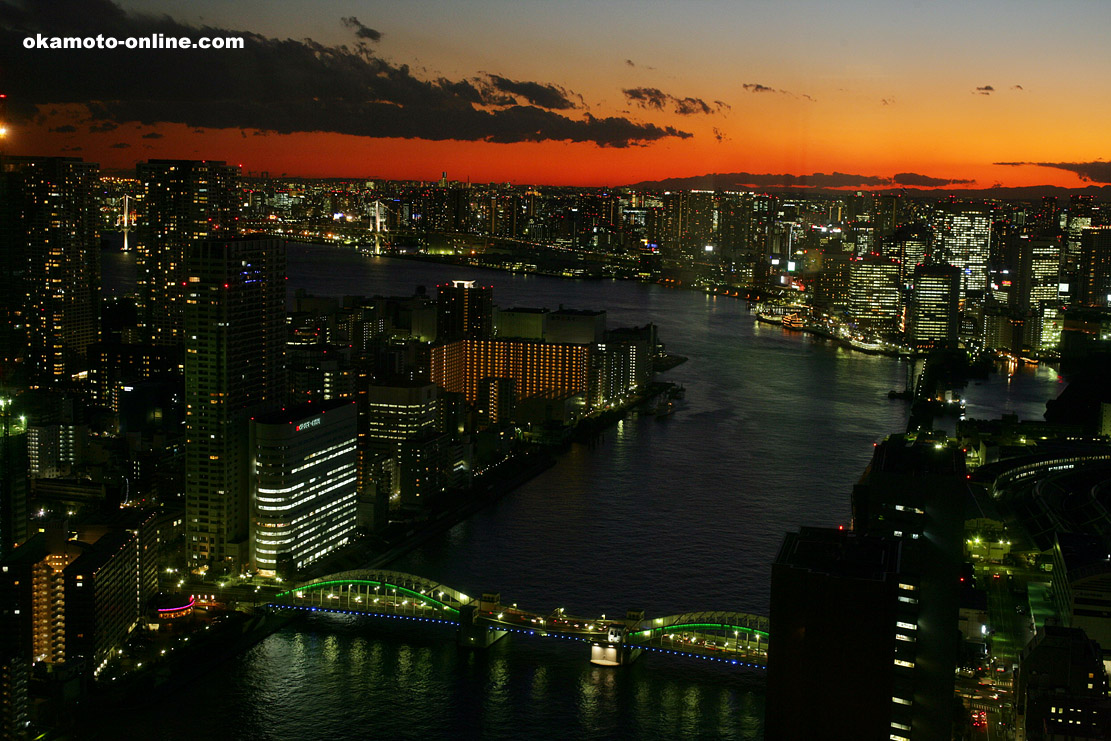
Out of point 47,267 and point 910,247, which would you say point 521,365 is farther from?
point 910,247

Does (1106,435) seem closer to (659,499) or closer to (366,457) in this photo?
(659,499)

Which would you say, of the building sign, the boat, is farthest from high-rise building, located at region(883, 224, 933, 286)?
the building sign

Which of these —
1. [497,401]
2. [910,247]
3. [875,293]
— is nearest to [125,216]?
[875,293]

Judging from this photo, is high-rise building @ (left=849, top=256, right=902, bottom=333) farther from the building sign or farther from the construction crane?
the building sign

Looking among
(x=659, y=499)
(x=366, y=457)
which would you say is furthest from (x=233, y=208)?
(x=659, y=499)

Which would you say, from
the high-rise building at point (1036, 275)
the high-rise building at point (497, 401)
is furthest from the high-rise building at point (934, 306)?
the high-rise building at point (497, 401)

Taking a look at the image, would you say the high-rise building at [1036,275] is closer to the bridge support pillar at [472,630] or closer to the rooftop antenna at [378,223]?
the rooftop antenna at [378,223]

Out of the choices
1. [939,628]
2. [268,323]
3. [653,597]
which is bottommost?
[653,597]
